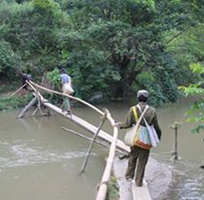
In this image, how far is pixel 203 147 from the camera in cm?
1098

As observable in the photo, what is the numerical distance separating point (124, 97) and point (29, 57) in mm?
5044

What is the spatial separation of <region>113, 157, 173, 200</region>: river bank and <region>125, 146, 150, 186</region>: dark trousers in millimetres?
248

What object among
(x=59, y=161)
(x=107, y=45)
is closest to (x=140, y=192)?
(x=59, y=161)

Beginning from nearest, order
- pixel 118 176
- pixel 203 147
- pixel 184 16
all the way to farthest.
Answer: pixel 118 176 → pixel 203 147 → pixel 184 16

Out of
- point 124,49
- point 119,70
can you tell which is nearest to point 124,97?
point 119,70

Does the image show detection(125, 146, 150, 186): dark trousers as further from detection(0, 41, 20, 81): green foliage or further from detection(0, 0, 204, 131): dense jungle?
detection(0, 41, 20, 81): green foliage

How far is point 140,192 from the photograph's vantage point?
6.34 meters

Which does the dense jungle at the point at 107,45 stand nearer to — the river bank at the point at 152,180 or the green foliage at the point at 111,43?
the green foliage at the point at 111,43

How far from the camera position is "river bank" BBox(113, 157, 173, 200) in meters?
6.73

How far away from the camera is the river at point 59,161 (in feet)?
25.8

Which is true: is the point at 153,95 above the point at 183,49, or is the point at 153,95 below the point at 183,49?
below

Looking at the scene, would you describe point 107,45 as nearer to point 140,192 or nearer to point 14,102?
point 14,102

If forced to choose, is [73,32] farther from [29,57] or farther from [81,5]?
[29,57]

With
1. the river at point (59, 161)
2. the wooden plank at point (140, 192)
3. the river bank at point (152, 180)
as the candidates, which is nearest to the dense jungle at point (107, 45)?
the river at point (59, 161)
